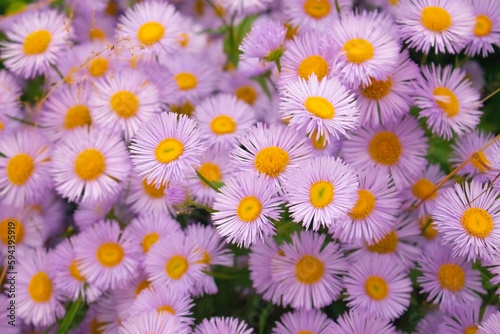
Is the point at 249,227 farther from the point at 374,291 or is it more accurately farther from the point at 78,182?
the point at 78,182

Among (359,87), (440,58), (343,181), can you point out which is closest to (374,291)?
(343,181)

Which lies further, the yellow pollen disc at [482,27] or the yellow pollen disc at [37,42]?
the yellow pollen disc at [37,42]

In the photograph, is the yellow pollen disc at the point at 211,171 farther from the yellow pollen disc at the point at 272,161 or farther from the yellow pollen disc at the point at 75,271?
the yellow pollen disc at the point at 75,271

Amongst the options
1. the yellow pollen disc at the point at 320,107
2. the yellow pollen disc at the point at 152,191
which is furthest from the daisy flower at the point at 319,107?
the yellow pollen disc at the point at 152,191

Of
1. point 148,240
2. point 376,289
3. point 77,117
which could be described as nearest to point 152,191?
point 148,240

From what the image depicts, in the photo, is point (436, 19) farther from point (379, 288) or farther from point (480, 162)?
point (379, 288)
